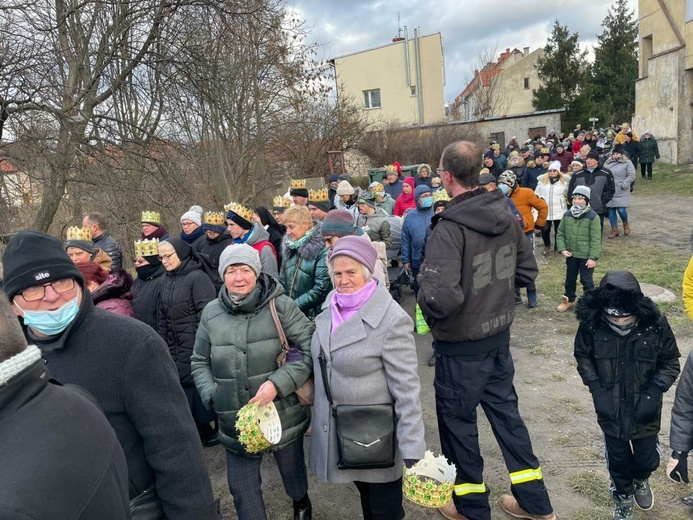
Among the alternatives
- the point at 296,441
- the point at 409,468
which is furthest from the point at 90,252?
the point at 409,468

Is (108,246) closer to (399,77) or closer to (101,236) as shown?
(101,236)

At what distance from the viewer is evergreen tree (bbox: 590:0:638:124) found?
122 feet

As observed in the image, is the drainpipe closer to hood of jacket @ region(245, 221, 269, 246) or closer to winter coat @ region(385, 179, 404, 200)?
winter coat @ region(385, 179, 404, 200)

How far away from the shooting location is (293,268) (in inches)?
167

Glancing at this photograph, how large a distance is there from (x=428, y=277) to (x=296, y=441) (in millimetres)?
1288

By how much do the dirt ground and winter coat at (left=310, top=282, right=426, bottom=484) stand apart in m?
0.89

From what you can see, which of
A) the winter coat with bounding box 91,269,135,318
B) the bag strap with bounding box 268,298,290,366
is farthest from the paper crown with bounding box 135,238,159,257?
the bag strap with bounding box 268,298,290,366

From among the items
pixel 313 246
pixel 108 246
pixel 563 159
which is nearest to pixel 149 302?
pixel 313 246

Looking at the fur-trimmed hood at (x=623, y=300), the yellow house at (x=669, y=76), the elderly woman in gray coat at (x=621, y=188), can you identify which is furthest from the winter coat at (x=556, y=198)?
the yellow house at (x=669, y=76)

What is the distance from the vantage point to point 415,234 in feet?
19.9

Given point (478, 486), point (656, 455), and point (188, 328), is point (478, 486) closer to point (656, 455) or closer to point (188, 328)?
point (656, 455)

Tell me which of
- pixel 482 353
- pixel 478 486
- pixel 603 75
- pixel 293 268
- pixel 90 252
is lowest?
pixel 478 486

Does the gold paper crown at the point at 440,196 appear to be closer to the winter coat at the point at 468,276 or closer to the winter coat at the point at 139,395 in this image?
the winter coat at the point at 468,276

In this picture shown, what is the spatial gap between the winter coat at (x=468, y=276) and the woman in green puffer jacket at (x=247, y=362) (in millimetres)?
792
